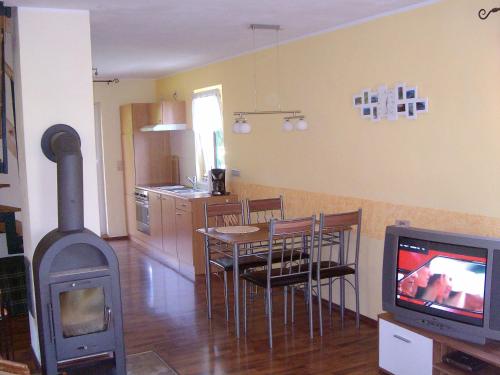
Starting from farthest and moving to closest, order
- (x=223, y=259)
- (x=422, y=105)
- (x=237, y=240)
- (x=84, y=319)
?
(x=223, y=259) → (x=237, y=240) → (x=422, y=105) → (x=84, y=319)

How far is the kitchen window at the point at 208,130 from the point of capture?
20.9 feet

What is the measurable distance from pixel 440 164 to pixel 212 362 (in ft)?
6.31

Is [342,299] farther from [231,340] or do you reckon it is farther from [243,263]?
[231,340]

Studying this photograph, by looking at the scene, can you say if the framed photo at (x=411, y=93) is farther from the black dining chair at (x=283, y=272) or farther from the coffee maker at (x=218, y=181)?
the coffee maker at (x=218, y=181)

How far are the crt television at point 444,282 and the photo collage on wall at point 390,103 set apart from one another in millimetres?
897

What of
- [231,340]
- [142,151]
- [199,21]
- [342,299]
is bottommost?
[231,340]

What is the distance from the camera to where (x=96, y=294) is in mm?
3229

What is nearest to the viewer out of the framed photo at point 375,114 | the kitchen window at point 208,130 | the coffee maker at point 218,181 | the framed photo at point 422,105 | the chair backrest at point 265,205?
the framed photo at point 422,105

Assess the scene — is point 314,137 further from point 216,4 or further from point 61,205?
point 61,205

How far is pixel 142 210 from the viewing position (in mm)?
7199

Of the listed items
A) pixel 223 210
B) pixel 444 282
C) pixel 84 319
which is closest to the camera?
pixel 444 282

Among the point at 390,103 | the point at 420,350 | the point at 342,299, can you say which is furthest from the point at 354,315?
the point at 390,103

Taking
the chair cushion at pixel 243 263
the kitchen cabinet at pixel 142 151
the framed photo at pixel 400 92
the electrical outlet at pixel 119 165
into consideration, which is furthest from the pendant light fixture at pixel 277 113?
the electrical outlet at pixel 119 165

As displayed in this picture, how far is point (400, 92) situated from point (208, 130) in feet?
10.5
